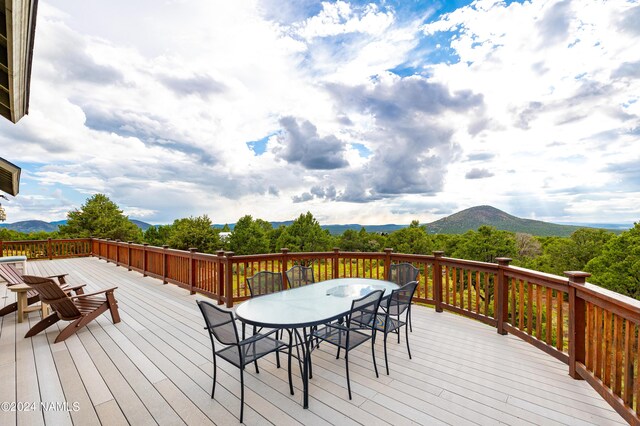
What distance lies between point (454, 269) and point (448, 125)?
7.58m

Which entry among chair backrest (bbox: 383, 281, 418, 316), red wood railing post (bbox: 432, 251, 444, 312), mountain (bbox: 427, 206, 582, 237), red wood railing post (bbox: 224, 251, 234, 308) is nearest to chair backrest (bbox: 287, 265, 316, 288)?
chair backrest (bbox: 383, 281, 418, 316)

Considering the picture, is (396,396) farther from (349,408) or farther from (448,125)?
(448,125)

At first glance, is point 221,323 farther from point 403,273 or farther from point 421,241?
point 421,241

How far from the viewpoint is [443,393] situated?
239 centimetres

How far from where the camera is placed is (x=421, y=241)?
32.5m

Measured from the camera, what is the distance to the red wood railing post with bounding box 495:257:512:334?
3729 millimetres

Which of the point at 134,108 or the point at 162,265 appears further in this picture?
the point at 134,108

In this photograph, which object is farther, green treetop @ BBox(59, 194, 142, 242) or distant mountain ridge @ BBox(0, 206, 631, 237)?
distant mountain ridge @ BBox(0, 206, 631, 237)

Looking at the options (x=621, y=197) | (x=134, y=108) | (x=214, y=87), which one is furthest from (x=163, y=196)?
(x=621, y=197)

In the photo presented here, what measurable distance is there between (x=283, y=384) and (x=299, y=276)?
166cm

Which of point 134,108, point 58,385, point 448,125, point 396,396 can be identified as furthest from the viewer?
point 448,125

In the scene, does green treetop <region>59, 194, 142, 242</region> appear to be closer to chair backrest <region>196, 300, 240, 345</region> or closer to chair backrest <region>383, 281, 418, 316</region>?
chair backrest <region>196, 300, 240, 345</region>

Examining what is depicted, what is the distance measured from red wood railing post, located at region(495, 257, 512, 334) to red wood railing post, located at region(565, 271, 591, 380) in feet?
3.40

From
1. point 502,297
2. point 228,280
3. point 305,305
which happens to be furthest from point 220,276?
point 502,297
